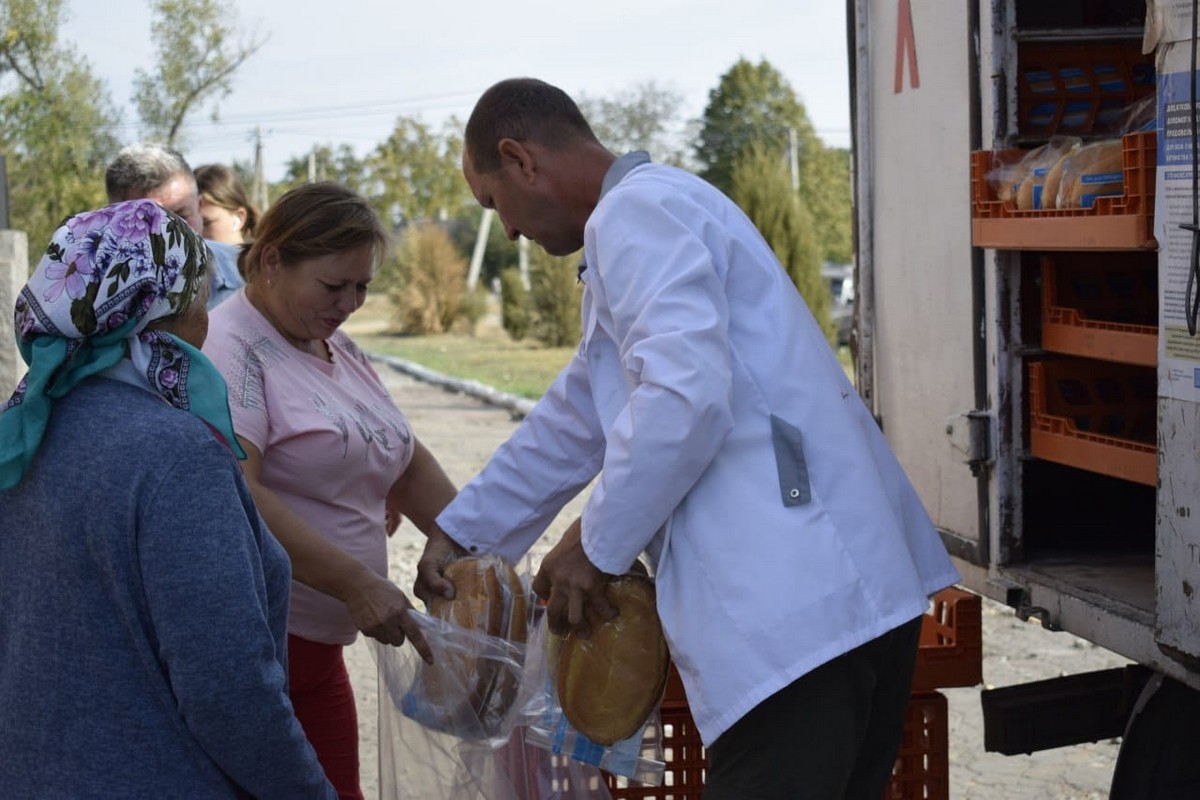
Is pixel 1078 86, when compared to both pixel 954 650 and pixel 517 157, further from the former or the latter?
pixel 517 157

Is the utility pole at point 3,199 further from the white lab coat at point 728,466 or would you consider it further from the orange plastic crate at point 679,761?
the white lab coat at point 728,466

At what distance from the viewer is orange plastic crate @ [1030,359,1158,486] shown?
279cm

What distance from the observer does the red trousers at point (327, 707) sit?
9.94 ft

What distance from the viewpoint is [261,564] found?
204cm

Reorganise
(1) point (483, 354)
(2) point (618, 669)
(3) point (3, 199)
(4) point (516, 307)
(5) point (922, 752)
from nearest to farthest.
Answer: (2) point (618, 669) → (5) point (922, 752) → (3) point (3, 199) → (1) point (483, 354) → (4) point (516, 307)

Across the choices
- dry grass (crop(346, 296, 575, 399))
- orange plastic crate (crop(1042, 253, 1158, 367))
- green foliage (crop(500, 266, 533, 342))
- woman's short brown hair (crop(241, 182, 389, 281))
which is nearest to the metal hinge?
orange plastic crate (crop(1042, 253, 1158, 367))

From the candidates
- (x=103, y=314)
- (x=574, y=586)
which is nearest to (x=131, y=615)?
(x=103, y=314)

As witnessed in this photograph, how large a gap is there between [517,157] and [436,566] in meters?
0.87

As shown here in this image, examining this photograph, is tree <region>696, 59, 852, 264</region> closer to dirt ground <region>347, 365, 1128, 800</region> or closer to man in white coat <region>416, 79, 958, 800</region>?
dirt ground <region>347, 365, 1128, 800</region>

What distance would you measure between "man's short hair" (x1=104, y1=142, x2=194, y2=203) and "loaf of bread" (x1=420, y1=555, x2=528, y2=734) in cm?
229

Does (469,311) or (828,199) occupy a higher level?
(828,199)

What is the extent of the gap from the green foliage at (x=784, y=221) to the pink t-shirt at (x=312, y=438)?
18151mm

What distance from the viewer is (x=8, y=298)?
682cm

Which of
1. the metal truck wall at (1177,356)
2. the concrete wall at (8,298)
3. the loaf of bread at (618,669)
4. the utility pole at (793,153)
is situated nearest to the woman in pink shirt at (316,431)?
the loaf of bread at (618,669)
